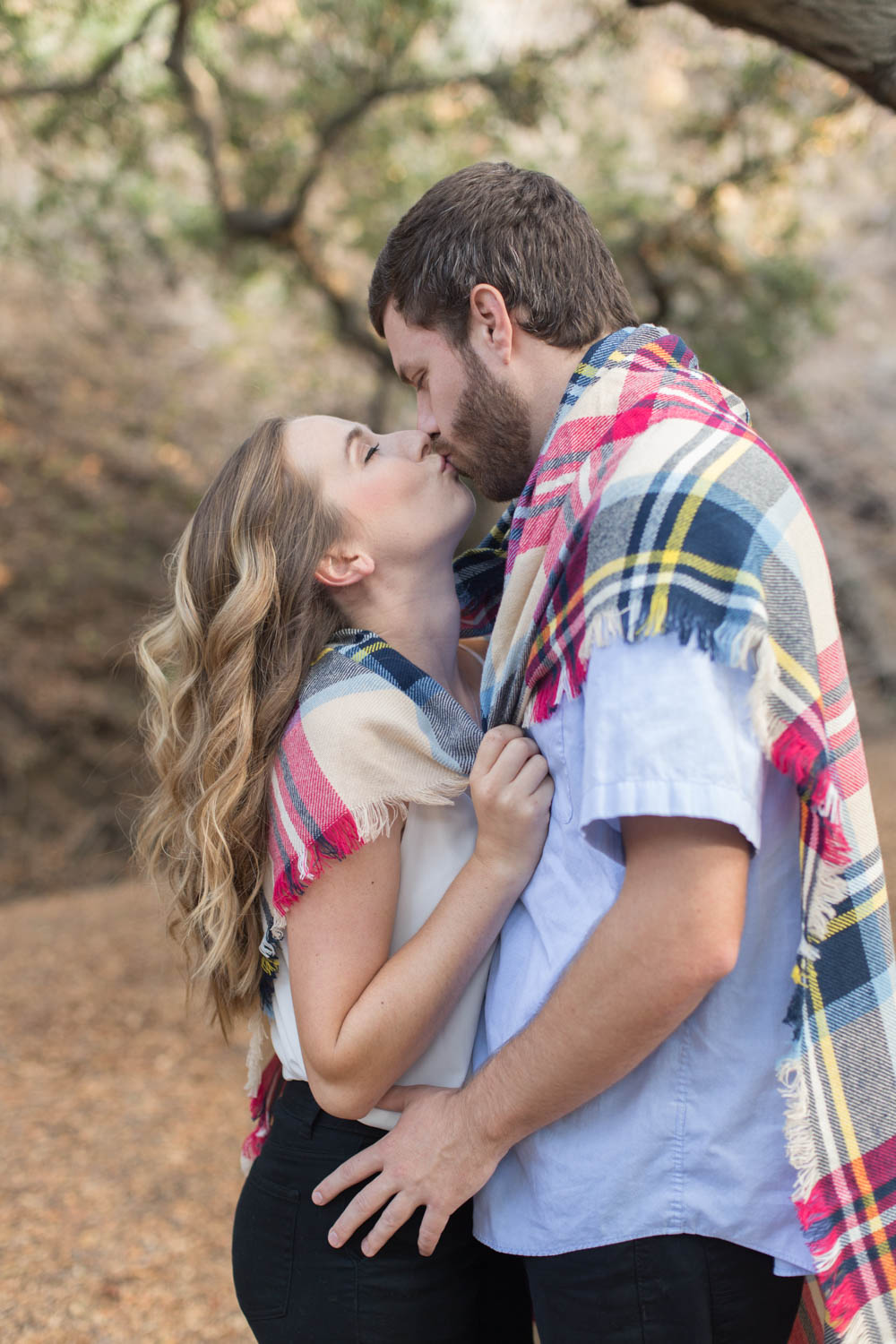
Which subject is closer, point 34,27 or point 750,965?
point 750,965

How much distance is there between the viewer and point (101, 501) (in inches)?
386

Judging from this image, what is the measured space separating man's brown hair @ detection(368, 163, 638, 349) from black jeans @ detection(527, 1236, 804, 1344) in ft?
4.16

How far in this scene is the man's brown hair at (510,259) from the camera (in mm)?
1625

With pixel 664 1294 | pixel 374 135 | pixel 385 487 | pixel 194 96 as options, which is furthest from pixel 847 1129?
pixel 374 135

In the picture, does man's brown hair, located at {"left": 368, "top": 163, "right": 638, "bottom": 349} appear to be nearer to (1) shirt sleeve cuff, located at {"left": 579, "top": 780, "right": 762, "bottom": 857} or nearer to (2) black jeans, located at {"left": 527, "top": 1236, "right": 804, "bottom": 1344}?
(1) shirt sleeve cuff, located at {"left": 579, "top": 780, "right": 762, "bottom": 857}

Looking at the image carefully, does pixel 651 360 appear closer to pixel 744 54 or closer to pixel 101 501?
pixel 744 54

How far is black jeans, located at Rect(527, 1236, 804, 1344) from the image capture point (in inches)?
50.5

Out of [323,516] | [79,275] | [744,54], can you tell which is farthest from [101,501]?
[323,516]

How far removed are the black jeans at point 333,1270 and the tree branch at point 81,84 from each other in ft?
19.0

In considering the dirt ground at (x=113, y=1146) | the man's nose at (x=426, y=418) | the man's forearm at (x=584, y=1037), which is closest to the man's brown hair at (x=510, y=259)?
the man's nose at (x=426, y=418)

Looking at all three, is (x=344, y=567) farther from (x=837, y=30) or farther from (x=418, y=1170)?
(x=837, y=30)

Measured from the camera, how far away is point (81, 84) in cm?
577

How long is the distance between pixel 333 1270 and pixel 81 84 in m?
6.12

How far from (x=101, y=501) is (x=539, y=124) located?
5.42 m
